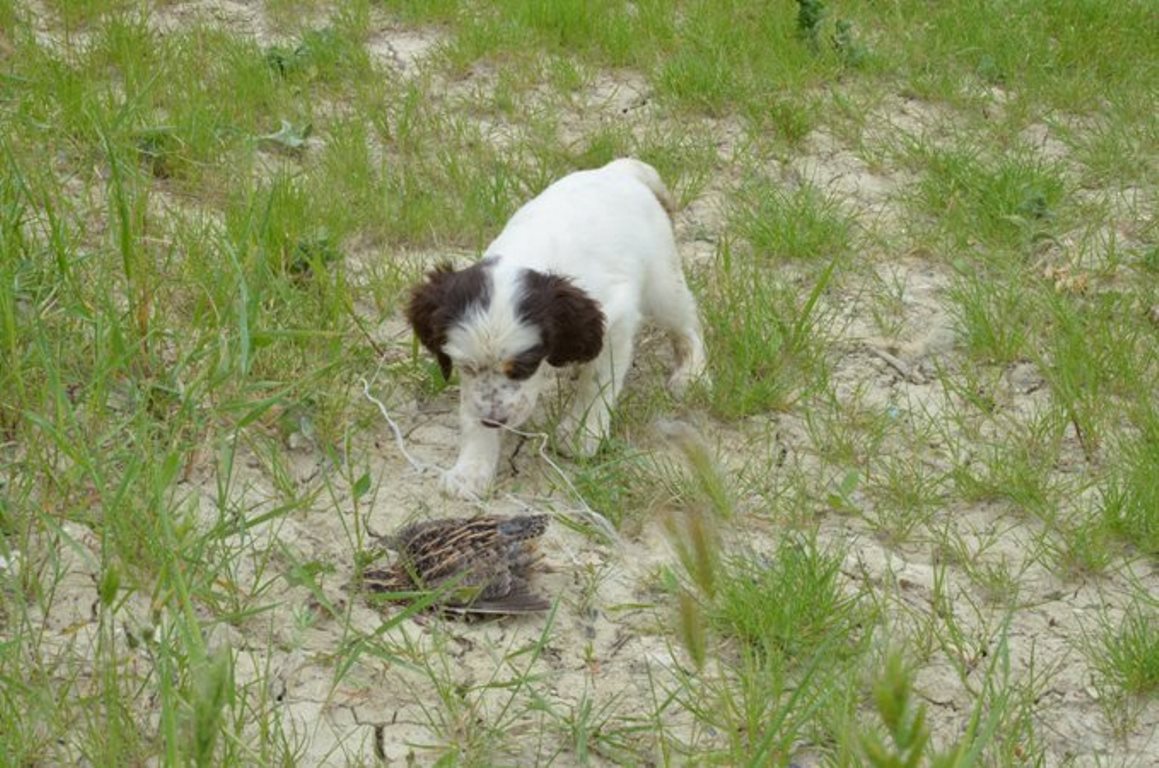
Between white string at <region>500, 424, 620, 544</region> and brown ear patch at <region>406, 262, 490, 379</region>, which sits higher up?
brown ear patch at <region>406, 262, 490, 379</region>

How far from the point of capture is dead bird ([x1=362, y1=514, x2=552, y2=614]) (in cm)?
340

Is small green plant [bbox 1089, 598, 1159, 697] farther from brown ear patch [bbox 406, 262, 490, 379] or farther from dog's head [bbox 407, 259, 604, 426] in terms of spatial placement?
brown ear patch [bbox 406, 262, 490, 379]

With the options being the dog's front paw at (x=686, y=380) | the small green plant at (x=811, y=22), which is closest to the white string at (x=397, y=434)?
the dog's front paw at (x=686, y=380)

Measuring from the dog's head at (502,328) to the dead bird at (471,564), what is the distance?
0.43 meters

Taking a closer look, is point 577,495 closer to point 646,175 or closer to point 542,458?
point 542,458

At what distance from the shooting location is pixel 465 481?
3.95 meters

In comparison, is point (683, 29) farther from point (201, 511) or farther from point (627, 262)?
point (201, 511)

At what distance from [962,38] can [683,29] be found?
128cm

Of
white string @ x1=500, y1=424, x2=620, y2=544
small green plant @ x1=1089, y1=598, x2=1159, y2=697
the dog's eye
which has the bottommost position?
white string @ x1=500, y1=424, x2=620, y2=544

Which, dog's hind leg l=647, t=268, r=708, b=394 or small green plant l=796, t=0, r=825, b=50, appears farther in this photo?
small green plant l=796, t=0, r=825, b=50

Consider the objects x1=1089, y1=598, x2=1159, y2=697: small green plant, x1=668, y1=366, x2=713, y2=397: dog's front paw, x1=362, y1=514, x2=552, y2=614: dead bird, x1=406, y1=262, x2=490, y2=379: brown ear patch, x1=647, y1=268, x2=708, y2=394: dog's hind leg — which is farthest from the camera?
x1=647, y1=268, x2=708, y2=394: dog's hind leg

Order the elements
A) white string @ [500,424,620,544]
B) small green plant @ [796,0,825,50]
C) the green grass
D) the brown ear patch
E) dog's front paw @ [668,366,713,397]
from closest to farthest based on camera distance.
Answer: the green grass
white string @ [500,424,620,544]
the brown ear patch
dog's front paw @ [668,366,713,397]
small green plant @ [796,0,825,50]

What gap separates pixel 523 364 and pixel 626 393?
27.4 inches

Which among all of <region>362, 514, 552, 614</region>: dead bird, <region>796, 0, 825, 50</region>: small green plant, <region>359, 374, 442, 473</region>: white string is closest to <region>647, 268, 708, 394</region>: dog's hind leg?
<region>359, 374, 442, 473</region>: white string
